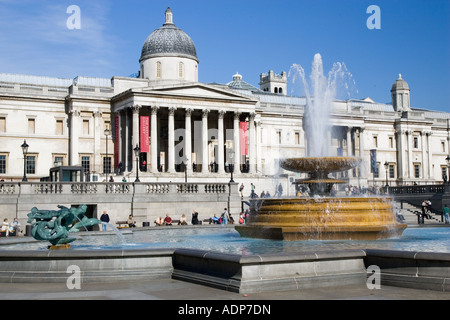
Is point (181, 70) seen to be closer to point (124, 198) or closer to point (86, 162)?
point (86, 162)

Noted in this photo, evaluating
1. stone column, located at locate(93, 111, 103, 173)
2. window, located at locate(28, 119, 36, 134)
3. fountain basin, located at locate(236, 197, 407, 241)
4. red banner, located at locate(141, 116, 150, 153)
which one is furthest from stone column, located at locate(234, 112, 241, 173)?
fountain basin, located at locate(236, 197, 407, 241)

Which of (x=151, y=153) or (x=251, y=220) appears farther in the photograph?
(x=151, y=153)

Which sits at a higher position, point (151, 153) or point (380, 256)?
point (151, 153)

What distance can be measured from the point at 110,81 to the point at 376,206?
60.7 meters

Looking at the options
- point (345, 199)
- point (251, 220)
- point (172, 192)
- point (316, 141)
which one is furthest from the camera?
point (172, 192)

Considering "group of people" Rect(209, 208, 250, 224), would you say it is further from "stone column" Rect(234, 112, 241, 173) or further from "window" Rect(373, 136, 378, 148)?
"window" Rect(373, 136, 378, 148)

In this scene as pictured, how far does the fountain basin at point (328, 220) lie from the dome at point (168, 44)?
56938 mm

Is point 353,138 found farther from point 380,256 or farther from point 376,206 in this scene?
point 380,256

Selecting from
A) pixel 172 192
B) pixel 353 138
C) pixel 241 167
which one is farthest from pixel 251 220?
pixel 353 138

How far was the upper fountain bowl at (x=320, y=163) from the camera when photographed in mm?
19328

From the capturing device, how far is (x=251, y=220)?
18875mm

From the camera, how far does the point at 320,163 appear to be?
19.5m

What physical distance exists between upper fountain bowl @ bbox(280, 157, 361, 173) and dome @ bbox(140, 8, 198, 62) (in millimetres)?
54702

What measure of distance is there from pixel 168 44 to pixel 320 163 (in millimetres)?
56239
